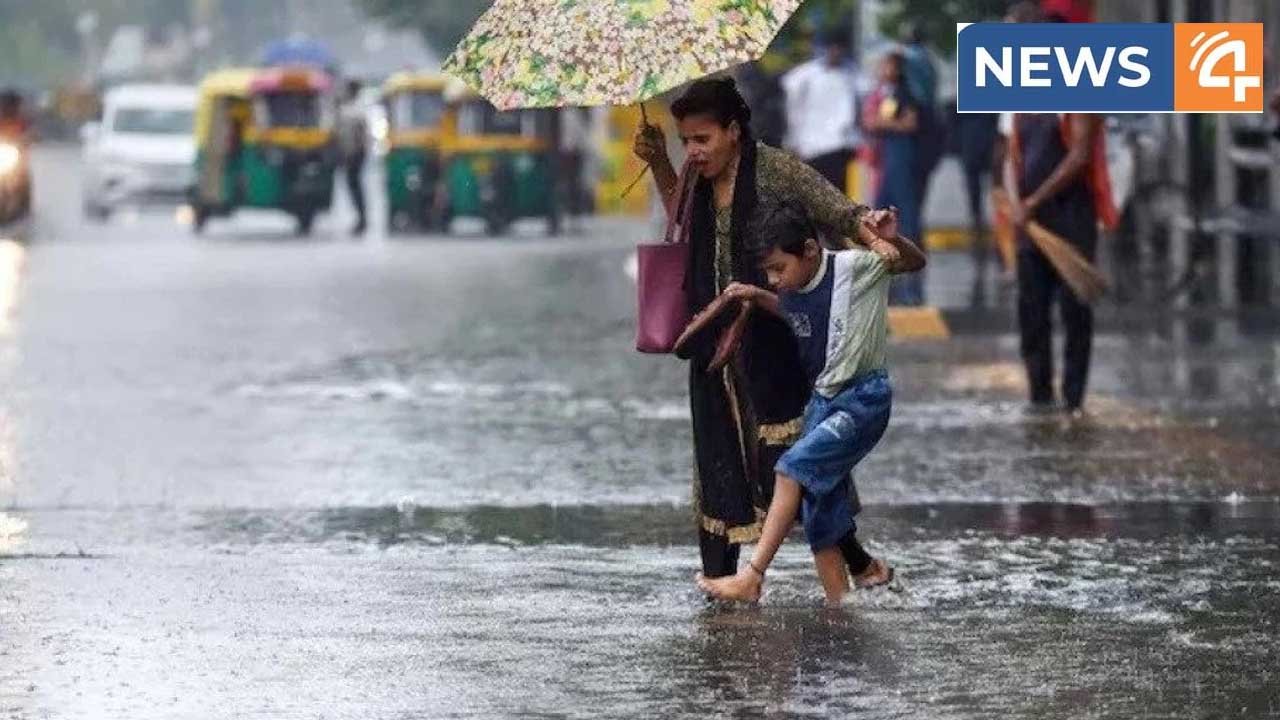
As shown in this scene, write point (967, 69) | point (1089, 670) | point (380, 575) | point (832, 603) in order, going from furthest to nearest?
point (967, 69) → point (380, 575) → point (832, 603) → point (1089, 670)

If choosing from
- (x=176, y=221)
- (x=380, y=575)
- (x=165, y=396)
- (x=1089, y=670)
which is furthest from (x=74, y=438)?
(x=176, y=221)

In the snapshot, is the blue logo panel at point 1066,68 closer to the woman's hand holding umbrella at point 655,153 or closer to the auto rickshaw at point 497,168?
the woman's hand holding umbrella at point 655,153

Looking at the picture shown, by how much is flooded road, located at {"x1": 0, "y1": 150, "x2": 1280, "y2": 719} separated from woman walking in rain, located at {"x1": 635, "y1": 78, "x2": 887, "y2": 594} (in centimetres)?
30

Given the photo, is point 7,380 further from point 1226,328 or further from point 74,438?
point 1226,328

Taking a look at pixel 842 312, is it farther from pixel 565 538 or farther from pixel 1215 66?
pixel 1215 66

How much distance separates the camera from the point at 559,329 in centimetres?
2152

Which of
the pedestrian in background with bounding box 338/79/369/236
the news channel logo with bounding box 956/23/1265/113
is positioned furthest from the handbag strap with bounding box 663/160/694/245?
the pedestrian in background with bounding box 338/79/369/236

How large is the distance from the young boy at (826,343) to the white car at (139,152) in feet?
117

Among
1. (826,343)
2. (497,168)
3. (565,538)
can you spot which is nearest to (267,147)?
(497,168)

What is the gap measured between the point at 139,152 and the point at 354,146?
4519mm

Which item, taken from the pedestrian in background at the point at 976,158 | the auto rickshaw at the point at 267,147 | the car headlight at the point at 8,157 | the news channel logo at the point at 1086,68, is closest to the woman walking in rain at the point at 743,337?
the news channel logo at the point at 1086,68

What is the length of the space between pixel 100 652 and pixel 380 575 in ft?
5.32

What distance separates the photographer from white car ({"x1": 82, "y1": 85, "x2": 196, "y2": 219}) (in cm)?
4612

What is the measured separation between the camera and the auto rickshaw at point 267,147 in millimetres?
41969
